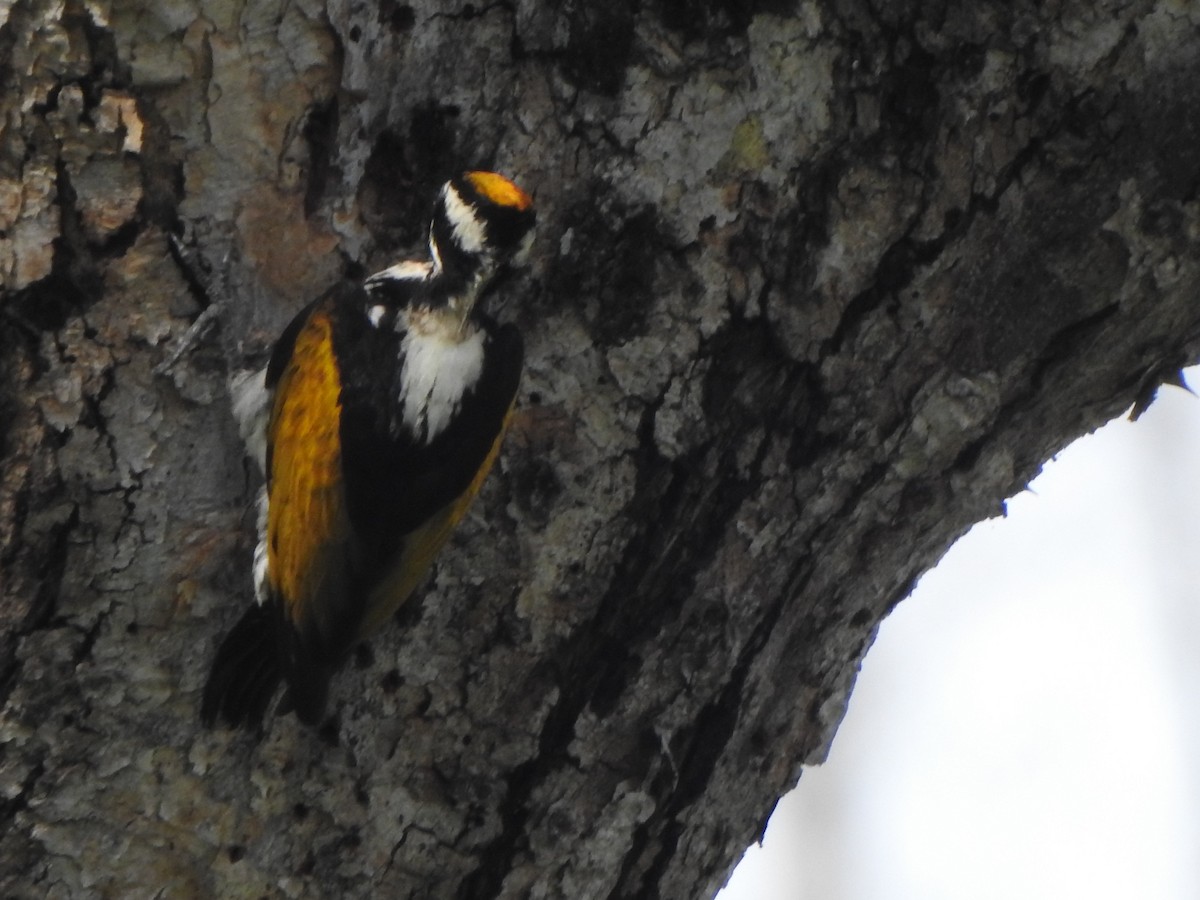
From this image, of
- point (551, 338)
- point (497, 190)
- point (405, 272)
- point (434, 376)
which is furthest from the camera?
point (434, 376)

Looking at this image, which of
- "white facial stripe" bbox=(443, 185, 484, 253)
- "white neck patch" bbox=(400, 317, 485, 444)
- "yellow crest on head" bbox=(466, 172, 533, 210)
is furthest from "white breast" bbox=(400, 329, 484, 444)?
"yellow crest on head" bbox=(466, 172, 533, 210)

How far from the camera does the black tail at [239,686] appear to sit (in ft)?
7.58

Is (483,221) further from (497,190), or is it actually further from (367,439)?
(367,439)

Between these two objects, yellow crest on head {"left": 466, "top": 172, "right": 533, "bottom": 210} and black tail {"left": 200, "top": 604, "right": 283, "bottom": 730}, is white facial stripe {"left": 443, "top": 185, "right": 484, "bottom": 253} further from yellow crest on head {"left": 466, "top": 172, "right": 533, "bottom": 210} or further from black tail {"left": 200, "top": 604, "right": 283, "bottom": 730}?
black tail {"left": 200, "top": 604, "right": 283, "bottom": 730}

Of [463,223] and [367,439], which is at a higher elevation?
[463,223]

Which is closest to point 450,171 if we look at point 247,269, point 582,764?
point 247,269

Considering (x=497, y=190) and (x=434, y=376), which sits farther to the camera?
(x=434, y=376)

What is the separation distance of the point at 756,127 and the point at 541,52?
0.40 m

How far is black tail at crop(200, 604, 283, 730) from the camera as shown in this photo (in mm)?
2311

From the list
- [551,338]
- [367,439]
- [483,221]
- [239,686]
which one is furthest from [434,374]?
[239,686]

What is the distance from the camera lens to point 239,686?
2.33m

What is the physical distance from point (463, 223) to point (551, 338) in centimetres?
26

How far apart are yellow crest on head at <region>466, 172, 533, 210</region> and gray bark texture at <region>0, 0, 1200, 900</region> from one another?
0.11 meters

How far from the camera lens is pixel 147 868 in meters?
2.29
